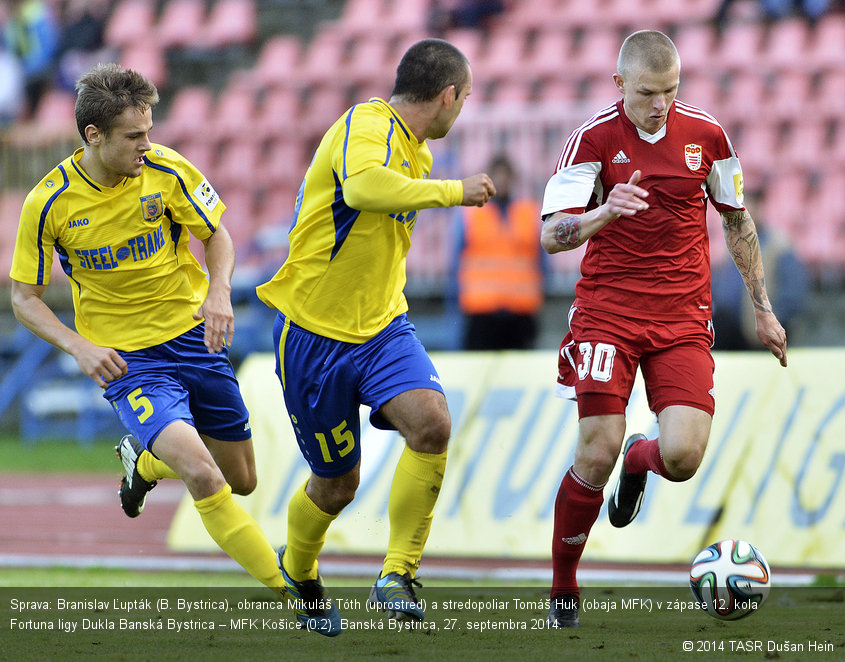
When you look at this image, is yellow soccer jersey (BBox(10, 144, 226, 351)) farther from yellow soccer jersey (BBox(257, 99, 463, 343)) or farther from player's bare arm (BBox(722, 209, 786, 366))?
player's bare arm (BBox(722, 209, 786, 366))

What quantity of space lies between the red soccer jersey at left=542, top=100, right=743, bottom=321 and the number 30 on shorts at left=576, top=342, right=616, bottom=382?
0.61 ft

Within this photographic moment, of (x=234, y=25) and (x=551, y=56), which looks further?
(x=234, y=25)

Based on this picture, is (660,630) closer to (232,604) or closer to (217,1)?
(232,604)

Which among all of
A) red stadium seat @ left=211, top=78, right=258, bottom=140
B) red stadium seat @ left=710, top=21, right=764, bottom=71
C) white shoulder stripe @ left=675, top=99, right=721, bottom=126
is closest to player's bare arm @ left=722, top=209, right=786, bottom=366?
white shoulder stripe @ left=675, top=99, right=721, bottom=126

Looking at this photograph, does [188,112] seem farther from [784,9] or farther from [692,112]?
[692,112]

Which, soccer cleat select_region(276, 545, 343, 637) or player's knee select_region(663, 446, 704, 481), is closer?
soccer cleat select_region(276, 545, 343, 637)

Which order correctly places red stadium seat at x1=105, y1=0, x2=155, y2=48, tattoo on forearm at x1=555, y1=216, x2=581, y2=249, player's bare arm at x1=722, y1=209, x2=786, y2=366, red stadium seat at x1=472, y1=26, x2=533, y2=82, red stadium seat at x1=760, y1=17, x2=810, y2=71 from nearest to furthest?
tattoo on forearm at x1=555, y1=216, x2=581, y2=249 < player's bare arm at x1=722, y1=209, x2=786, y2=366 < red stadium seat at x1=760, y1=17, x2=810, y2=71 < red stadium seat at x1=472, y1=26, x2=533, y2=82 < red stadium seat at x1=105, y1=0, x2=155, y2=48

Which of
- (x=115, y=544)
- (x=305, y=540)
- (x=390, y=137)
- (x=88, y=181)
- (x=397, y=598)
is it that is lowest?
(x=115, y=544)

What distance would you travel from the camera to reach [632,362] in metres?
5.15

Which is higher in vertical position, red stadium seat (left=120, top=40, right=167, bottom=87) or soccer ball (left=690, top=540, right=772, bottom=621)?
red stadium seat (left=120, top=40, right=167, bottom=87)

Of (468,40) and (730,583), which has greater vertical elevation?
(468,40)

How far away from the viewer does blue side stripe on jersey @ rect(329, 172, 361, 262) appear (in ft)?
16.7

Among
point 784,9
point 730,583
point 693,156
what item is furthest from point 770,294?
point 730,583

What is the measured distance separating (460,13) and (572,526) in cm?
1188
